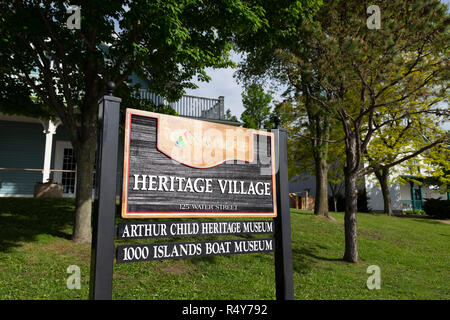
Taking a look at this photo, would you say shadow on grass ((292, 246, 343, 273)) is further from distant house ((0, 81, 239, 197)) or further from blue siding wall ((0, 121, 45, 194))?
blue siding wall ((0, 121, 45, 194))

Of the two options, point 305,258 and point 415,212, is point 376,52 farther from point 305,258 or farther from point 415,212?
point 415,212

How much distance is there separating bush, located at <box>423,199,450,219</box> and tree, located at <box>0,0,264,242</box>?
2047cm

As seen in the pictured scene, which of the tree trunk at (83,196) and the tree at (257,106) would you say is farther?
the tree at (257,106)

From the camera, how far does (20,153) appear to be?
14.1 m

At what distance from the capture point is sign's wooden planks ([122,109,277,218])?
9.47ft

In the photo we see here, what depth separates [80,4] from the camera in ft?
20.5

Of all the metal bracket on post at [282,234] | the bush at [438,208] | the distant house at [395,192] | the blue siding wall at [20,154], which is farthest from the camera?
the distant house at [395,192]

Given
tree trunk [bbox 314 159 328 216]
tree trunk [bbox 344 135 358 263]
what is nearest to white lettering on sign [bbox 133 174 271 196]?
tree trunk [bbox 344 135 358 263]

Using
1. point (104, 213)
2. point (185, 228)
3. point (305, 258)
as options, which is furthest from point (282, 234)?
point (305, 258)

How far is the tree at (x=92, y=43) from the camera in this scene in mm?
5852

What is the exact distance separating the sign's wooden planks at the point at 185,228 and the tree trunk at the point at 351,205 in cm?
523

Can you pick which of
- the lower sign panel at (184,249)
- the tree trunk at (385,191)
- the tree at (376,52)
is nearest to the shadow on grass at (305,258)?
the tree at (376,52)

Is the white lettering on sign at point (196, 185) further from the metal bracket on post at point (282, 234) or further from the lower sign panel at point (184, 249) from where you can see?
the lower sign panel at point (184, 249)
